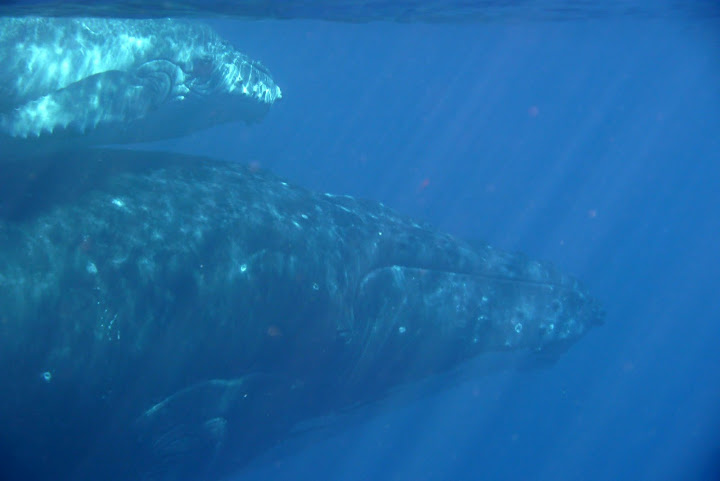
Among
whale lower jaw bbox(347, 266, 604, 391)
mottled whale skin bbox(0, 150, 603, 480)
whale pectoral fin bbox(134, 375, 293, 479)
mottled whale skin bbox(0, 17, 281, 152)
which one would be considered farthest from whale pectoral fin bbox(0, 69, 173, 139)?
whale lower jaw bbox(347, 266, 604, 391)

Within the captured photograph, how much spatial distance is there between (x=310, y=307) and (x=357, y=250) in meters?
1.51

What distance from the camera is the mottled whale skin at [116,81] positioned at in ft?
28.5

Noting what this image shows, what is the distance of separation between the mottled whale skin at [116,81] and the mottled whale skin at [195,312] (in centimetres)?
115

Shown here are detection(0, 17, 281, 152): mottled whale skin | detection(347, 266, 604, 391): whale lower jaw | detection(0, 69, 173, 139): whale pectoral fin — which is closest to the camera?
detection(0, 69, 173, 139): whale pectoral fin

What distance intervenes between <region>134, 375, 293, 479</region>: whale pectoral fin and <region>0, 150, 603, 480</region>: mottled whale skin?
0.08ft

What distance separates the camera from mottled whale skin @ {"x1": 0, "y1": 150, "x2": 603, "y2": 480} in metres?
5.99

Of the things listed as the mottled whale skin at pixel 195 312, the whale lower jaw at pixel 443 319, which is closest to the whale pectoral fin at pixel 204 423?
the mottled whale skin at pixel 195 312

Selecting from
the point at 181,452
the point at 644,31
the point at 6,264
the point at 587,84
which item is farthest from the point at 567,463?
the point at 587,84

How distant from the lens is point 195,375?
23.7ft

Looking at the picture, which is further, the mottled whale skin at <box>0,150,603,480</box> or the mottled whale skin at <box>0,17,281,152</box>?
the mottled whale skin at <box>0,17,281,152</box>

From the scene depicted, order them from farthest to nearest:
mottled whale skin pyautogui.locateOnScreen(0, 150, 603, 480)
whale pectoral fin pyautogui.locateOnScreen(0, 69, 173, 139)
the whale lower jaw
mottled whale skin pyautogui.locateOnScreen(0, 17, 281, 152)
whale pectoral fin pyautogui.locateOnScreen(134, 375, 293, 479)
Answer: the whale lower jaw < mottled whale skin pyautogui.locateOnScreen(0, 17, 281, 152) < whale pectoral fin pyautogui.locateOnScreen(0, 69, 173, 139) < whale pectoral fin pyautogui.locateOnScreen(134, 375, 293, 479) < mottled whale skin pyautogui.locateOnScreen(0, 150, 603, 480)

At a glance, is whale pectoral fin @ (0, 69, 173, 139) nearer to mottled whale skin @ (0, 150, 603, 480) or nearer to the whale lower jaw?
mottled whale skin @ (0, 150, 603, 480)

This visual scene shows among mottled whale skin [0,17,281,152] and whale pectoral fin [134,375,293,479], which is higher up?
mottled whale skin [0,17,281,152]

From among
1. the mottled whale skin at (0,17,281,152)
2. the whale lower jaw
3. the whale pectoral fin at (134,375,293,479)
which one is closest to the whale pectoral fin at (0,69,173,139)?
the mottled whale skin at (0,17,281,152)
